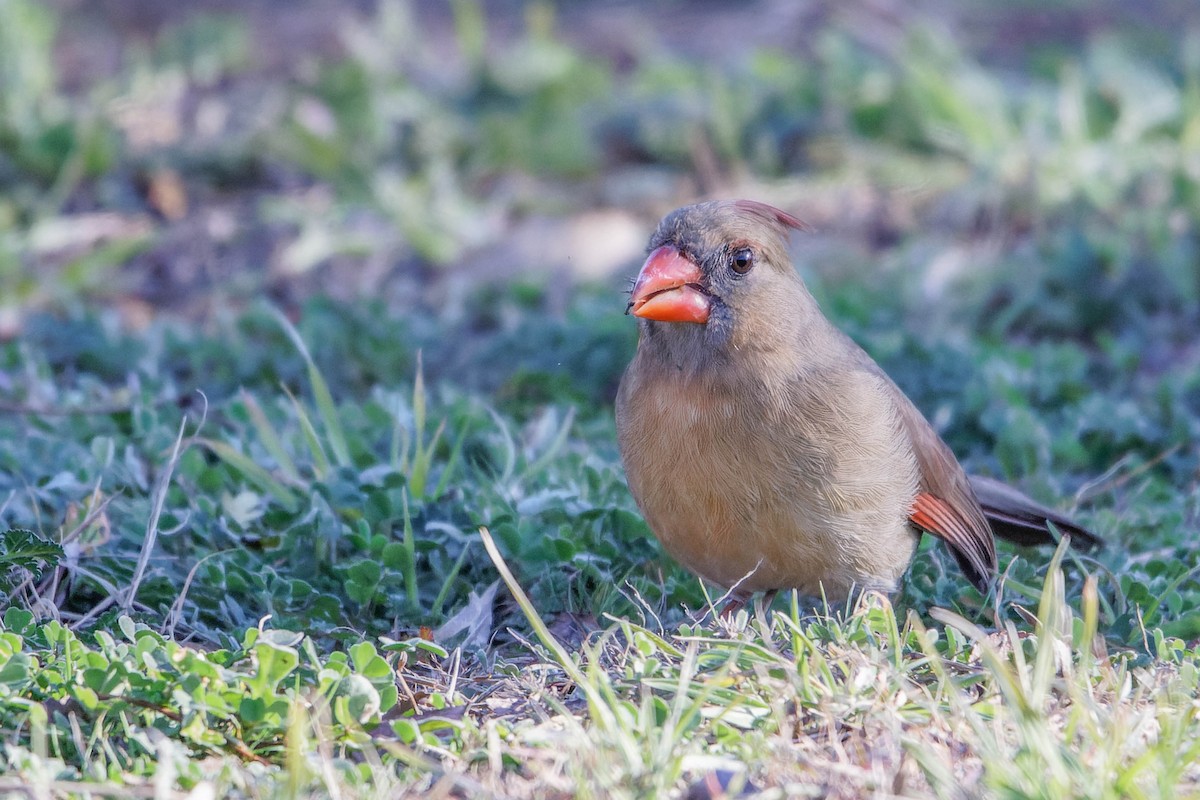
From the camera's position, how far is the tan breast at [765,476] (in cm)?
331

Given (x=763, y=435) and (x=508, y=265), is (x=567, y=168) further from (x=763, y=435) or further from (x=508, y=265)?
(x=763, y=435)

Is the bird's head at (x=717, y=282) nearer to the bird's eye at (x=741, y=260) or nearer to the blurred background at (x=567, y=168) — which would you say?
the bird's eye at (x=741, y=260)

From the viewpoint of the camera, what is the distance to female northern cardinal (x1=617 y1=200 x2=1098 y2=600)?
3326 mm

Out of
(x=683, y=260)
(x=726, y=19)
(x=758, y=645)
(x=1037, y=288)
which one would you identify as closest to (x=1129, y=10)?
(x=726, y=19)

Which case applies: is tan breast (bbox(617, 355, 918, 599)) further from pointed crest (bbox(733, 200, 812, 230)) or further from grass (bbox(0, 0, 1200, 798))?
pointed crest (bbox(733, 200, 812, 230))

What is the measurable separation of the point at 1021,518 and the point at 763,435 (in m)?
1.00

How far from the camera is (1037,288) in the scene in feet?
19.4

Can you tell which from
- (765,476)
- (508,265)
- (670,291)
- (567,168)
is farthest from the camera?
(567,168)

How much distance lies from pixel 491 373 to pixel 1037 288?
2268mm

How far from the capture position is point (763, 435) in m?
3.33

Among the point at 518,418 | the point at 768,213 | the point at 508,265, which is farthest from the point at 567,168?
the point at 768,213

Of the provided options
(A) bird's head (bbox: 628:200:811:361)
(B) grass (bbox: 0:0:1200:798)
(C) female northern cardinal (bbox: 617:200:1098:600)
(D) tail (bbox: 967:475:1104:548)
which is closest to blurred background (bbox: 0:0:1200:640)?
(B) grass (bbox: 0:0:1200:798)

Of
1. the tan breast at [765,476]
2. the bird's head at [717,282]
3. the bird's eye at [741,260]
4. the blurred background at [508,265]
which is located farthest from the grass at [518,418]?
the bird's eye at [741,260]

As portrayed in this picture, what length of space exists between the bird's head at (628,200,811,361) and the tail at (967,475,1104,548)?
2.64ft
